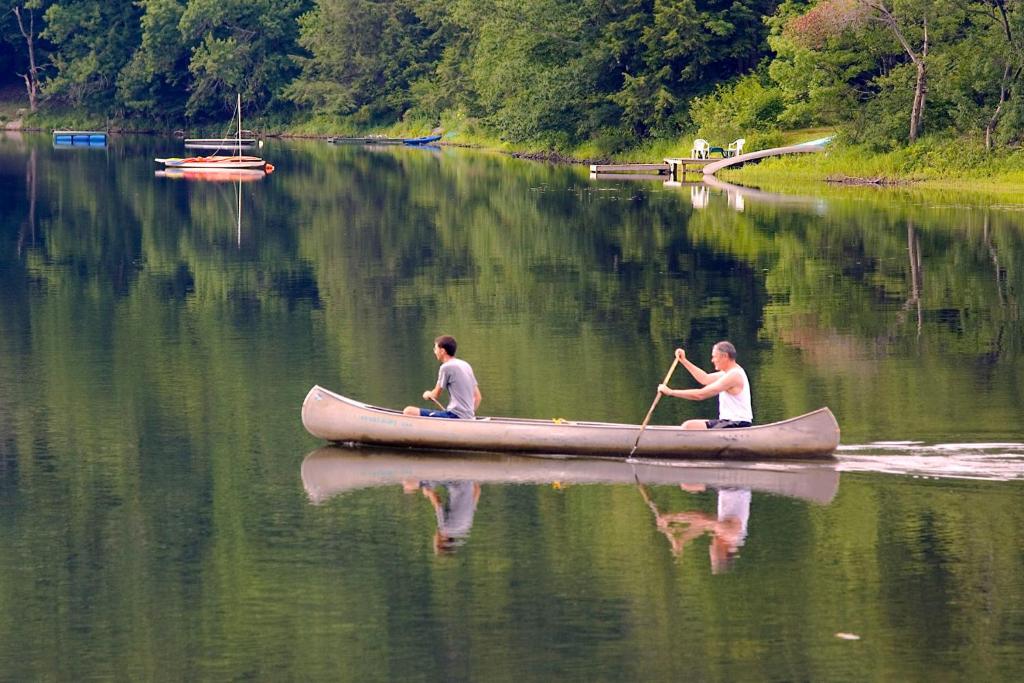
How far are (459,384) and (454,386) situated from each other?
0.06 m

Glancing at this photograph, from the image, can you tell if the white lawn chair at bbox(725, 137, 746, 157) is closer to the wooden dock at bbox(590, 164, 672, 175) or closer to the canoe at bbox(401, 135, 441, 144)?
the wooden dock at bbox(590, 164, 672, 175)

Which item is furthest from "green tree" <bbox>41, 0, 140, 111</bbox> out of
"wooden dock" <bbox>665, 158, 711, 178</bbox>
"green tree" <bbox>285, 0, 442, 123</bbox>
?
"wooden dock" <bbox>665, 158, 711, 178</bbox>

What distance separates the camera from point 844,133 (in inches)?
2534

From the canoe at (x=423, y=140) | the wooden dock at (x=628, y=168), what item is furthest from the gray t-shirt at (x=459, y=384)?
the canoe at (x=423, y=140)

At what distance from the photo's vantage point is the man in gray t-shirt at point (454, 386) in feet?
63.8

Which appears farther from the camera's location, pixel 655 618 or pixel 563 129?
pixel 563 129

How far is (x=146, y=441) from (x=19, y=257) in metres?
23.1

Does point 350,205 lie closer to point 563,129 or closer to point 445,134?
point 563,129

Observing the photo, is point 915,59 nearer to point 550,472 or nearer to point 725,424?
point 725,424

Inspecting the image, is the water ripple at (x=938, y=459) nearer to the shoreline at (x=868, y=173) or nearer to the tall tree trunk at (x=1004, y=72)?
the shoreline at (x=868, y=173)

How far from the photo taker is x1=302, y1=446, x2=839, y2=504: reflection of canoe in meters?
18.1

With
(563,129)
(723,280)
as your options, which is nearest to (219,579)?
(723,280)

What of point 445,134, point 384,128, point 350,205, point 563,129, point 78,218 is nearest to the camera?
point 78,218

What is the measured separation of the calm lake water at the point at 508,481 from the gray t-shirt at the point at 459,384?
2.22ft
